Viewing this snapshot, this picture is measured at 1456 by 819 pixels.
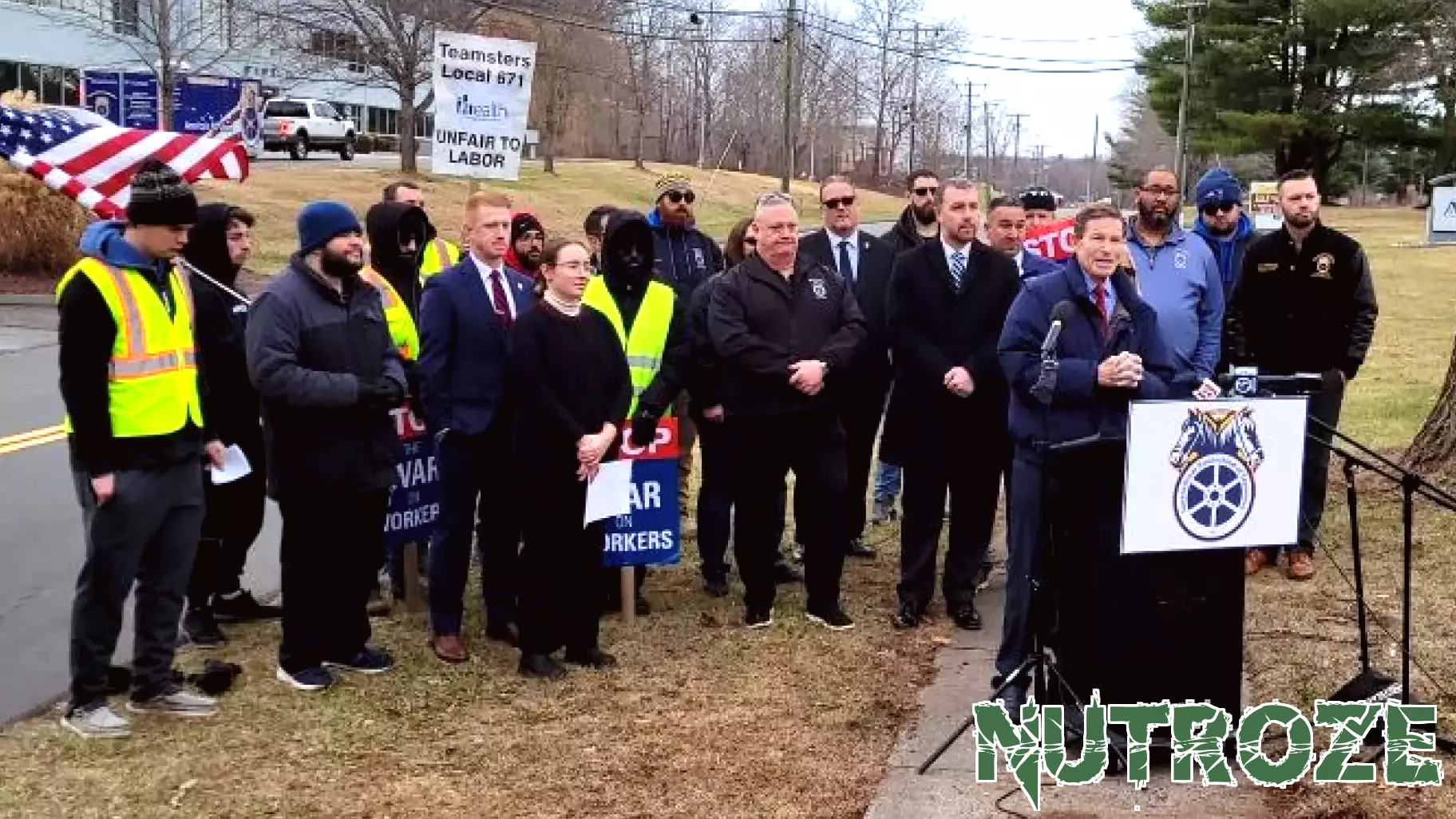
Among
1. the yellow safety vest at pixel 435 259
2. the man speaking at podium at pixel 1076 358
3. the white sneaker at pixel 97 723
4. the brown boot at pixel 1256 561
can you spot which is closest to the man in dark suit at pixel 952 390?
the man speaking at podium at pixel 1076 358

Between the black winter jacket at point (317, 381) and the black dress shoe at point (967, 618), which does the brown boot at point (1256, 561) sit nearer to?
the black dress shoe at point (967, 618)

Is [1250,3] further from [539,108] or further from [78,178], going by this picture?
[78,178]

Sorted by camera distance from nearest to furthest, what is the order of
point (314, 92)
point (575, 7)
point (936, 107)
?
1. point (575, 7)
2. point (314, 92)
3. point (936, 107)

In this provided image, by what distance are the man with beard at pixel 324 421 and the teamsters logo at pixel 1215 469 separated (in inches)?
119

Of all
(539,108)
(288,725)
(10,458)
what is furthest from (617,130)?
(288,725)

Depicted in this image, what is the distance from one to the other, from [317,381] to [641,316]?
5.96 feet

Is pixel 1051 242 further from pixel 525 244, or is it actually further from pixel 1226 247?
pixel 525 244

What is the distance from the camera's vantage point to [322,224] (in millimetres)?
5633

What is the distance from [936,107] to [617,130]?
73.1ft

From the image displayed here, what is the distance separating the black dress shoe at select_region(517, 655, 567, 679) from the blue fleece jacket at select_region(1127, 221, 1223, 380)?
326 centimetres

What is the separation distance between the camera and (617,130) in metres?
87.8

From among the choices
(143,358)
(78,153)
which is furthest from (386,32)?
(143,358)

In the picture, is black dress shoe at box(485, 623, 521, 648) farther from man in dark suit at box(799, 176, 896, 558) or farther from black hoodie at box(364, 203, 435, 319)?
man in dark suit at box(799, 176, 896, 558)

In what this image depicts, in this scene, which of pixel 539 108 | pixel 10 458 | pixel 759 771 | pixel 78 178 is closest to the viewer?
pixel 759 771
